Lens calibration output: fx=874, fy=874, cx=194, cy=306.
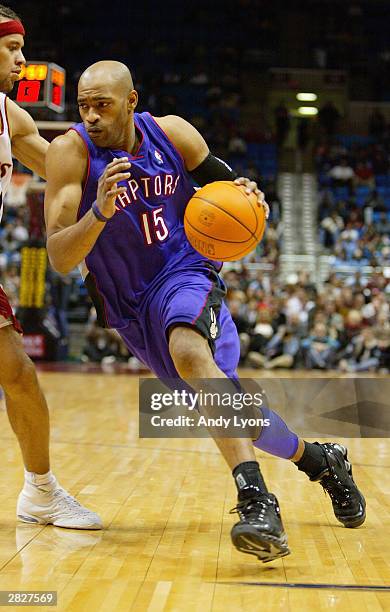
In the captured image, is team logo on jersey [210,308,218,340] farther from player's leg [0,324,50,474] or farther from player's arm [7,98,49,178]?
player's arm [7,98,49,178]

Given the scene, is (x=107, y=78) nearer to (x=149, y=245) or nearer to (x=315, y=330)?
(x=149, y=245)

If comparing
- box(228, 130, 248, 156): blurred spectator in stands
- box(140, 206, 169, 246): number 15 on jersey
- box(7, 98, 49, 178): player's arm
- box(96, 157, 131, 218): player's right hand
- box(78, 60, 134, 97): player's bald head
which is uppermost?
box(228, 130, 248, 156): blurred spectator in stands

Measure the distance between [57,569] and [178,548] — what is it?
1.78 ft

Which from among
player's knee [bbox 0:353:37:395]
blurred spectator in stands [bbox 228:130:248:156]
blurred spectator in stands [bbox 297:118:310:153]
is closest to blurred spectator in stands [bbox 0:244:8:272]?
blurred spectator in stands [bbox 228:130:248:156]

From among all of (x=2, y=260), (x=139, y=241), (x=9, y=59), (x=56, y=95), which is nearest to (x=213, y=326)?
(x=139, y=241)

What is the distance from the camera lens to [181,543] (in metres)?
3.35

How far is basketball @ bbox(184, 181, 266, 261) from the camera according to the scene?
3348 millimetres

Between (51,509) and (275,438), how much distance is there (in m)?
0.99

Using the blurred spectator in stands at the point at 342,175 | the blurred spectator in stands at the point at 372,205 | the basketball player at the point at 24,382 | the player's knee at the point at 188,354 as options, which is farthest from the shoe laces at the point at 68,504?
the blurred spectator in stands at the point at 342,175

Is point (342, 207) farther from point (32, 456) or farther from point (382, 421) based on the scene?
point (32, 456)

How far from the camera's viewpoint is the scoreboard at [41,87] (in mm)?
7051

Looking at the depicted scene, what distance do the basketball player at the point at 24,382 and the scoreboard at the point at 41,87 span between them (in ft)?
9.81

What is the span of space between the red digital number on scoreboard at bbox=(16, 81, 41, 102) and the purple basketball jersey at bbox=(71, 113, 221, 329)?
11.7ft

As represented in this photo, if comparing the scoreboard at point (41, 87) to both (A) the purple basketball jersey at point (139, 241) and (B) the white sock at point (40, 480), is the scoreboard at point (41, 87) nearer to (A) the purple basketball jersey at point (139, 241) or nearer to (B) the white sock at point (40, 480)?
(A) the purple basketball jersey at point (139, 241)
